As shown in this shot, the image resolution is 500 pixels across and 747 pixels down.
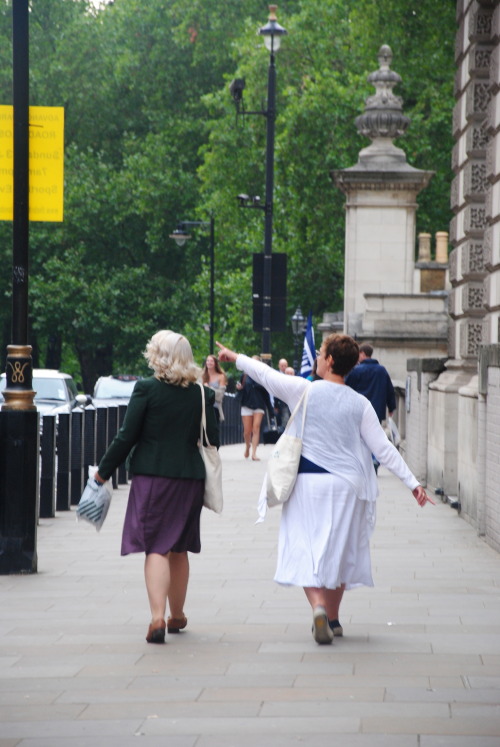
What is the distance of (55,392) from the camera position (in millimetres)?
25453

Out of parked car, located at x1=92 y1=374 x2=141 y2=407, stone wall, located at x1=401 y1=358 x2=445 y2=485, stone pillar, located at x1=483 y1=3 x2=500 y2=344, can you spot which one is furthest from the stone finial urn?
stone pillar, located at x1=483 y1=3 x2=500 y2=344

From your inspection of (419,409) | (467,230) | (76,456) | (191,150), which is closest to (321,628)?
(76,456)

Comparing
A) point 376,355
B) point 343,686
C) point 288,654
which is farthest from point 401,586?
point 376,355

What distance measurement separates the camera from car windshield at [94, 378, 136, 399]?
113ft

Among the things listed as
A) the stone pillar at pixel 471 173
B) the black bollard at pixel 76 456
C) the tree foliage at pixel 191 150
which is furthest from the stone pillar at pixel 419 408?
the tree foliage at pixel 191 150

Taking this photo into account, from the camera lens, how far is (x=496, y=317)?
14.1m

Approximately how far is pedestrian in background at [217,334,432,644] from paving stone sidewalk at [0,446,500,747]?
1.09ft

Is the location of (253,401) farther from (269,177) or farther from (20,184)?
(20,184)

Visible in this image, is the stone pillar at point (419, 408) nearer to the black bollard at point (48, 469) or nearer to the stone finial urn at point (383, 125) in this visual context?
the black bollard at point (48, 469)

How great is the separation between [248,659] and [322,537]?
0.85 m

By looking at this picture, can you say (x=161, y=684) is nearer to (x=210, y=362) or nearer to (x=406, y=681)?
(x=406, y=681)

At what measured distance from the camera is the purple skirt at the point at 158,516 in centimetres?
778

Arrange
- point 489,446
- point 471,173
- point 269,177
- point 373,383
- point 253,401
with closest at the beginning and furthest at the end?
point 489,446 < point 471,173 < point 373,383 < point 253,401 < point 269,177

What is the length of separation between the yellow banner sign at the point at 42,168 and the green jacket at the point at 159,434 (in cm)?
282
